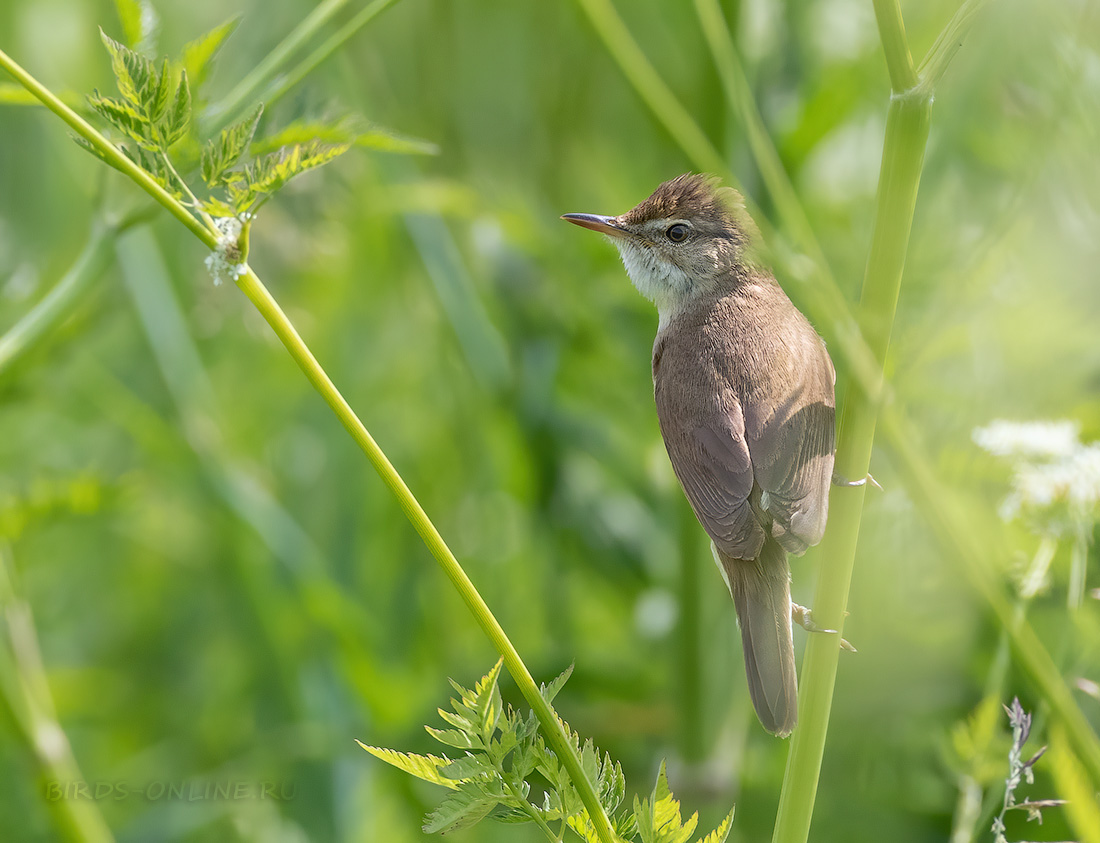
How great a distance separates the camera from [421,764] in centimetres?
96

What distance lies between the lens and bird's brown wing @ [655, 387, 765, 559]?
1364 millimetres

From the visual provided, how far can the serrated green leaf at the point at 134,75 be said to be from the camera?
1.00 metres

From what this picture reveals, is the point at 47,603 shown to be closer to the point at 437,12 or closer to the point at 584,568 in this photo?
the point at 584,568

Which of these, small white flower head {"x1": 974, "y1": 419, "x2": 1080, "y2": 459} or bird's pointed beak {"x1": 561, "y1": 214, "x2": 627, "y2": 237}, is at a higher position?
bird's pointed beak {"x1": 561, "y1": 214, "x2": 627, "y2": 237}

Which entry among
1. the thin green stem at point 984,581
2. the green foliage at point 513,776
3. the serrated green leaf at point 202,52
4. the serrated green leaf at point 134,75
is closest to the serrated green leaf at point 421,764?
the green foliage at point 513,776

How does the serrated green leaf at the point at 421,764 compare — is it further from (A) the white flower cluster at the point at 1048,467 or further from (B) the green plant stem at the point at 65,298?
(A) the white flower cluster at the point at 1048,467

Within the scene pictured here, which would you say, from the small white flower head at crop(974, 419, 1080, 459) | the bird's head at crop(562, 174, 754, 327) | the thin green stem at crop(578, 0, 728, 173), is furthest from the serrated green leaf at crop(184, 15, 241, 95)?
the small white flower head at crop(974, 419, 1080, 459)

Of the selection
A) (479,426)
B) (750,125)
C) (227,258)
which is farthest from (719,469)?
(479,426)

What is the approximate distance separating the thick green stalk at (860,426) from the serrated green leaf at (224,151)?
0.62m

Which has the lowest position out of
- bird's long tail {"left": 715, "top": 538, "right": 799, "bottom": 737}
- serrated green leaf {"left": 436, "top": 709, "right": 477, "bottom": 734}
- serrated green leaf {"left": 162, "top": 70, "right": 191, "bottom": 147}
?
serrated green leaf {"left": 436, "top": 709, "right": 477, "bottom": 734}

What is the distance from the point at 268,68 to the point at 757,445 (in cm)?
86

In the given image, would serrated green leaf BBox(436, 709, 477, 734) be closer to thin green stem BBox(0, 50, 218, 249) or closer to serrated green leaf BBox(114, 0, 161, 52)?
thin green stem BBox(0, 50, 218, 249)

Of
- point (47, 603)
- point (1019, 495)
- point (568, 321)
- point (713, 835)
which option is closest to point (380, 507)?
point (568, 321)

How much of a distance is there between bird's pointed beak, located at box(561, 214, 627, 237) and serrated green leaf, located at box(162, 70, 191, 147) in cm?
78
